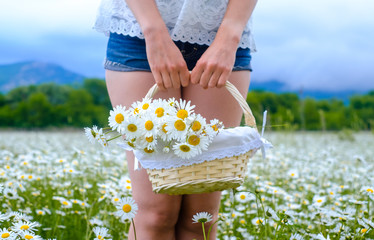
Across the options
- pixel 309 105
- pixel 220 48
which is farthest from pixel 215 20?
pixel 309 105

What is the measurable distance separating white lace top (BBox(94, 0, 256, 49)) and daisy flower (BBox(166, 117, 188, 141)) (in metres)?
0.53

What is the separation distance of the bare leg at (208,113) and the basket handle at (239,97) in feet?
0.66

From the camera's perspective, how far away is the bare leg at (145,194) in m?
1.69

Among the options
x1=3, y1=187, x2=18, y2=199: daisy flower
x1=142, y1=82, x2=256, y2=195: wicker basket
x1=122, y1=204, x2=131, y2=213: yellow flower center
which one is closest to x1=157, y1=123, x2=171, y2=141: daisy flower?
x1=142, y1=82, x2=256, y2=195: wicker basket

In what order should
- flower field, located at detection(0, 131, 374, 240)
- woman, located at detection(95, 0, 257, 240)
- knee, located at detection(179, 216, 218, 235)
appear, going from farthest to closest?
flower field, located at detection(0, 131, 374, 240) → knee, located at detection(179, 216, 218, 235) → woman, located at detection(95, 0, 257, 240)

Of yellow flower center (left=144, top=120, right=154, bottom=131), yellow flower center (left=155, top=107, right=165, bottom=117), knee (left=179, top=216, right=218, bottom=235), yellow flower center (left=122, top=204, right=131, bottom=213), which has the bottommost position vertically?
knee (left=179, top=216, right=218, bottom=235)

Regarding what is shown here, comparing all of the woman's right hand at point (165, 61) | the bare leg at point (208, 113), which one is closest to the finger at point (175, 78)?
the woman's right hand at point (165, 61)

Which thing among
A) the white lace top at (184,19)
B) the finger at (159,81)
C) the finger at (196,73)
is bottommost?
the finger at (159,81)

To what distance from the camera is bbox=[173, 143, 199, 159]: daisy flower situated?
1.29m

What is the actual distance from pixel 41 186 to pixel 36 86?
39100mm

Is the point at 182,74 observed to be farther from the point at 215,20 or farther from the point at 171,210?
the point at 171,210

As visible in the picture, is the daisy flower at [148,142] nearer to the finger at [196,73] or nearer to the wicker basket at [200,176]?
the wicker basket at [200,176]

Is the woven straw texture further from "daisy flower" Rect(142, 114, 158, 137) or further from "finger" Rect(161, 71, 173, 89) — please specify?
"finger" Rect(161, 71, 173, 89)

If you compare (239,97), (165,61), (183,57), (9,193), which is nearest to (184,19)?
(183,57)
